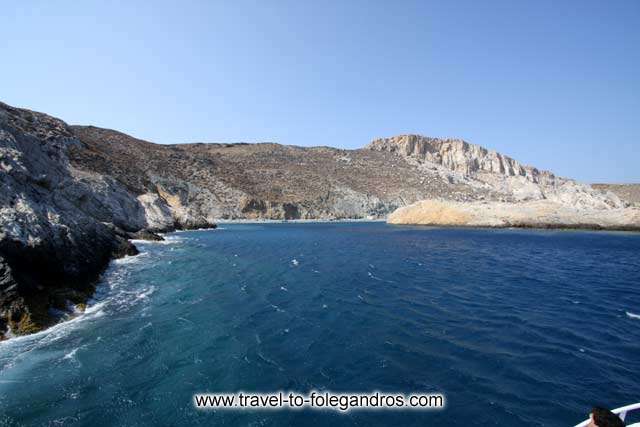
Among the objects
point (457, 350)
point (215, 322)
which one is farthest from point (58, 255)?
point (457, 350)

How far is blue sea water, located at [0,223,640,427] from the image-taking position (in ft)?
24.3

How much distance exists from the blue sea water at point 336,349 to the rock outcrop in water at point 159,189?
2238 mm

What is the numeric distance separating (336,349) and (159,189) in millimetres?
83416

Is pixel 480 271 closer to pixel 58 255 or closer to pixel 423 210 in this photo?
pixel 58 255

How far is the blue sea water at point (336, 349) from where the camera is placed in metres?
7.41

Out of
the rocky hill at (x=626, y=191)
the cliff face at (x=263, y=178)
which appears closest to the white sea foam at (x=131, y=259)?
the cliff face at (x=263, y=178)

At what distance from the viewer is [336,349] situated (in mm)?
10680

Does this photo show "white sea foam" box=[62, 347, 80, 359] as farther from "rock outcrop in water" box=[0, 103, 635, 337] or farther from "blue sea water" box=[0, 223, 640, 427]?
"rock outcrop in water" box=[0, 103, 635, 337]

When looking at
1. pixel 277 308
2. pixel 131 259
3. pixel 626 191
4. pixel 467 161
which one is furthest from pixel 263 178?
pixel 626 191

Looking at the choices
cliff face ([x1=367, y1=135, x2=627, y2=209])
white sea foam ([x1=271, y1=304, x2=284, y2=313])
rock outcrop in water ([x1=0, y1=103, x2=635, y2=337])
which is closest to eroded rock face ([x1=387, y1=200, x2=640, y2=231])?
rock outcrop in water ([x1=0, y1=103, x2=635, y2=337])

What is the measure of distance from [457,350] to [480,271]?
14028 millimetres

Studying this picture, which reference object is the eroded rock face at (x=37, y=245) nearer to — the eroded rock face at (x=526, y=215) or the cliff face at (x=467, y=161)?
the eroded rock face at (x=526, y=215)

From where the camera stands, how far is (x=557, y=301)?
15805 mm

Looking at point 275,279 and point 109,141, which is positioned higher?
point 109,141
